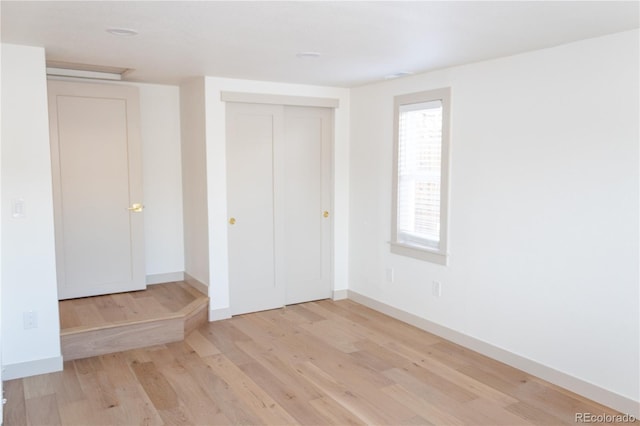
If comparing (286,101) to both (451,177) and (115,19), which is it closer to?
(451,177)

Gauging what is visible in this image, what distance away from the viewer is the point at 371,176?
16.9ft

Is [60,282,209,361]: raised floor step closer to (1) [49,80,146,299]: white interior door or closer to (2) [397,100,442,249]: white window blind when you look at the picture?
(1) [49,80,146,299]: white interior door

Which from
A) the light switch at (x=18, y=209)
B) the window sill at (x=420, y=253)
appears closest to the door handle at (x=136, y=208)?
the light switch at (x=18, y=209)

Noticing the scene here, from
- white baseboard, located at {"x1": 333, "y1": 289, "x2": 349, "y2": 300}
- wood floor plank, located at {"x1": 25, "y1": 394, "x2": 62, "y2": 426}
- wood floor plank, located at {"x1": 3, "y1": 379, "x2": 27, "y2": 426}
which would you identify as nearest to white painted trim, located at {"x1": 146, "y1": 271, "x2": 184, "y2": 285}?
white baseboard, located at {"x1": 333, "y1": 289, "x2": 349, "y2": 300}

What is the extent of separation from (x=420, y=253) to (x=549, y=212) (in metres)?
1.32

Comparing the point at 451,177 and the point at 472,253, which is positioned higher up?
the point at 451,177

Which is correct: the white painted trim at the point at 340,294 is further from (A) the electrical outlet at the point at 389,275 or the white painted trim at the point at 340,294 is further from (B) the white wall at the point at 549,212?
(B) the white wall at the point at 549,212

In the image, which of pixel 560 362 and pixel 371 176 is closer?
pixel 560 362

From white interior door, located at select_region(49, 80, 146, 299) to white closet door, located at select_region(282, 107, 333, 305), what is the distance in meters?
1.49

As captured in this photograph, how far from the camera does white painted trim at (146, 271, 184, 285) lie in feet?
17.9

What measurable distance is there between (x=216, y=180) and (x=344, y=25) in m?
2.34

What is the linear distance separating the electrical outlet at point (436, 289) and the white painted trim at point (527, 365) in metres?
0.27

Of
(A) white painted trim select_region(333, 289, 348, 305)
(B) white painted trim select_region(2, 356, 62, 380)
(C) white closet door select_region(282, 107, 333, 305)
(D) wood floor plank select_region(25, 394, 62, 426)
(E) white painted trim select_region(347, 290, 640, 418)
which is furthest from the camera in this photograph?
(A) white painted trim select_region(333, 289, 348, 305)

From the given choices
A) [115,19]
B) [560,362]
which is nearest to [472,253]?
[560,362]
